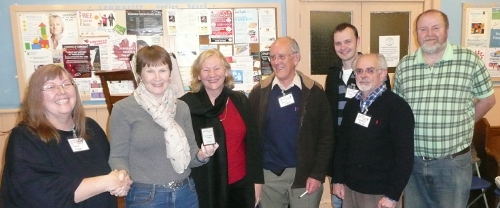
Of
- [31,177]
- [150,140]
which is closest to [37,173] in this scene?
[31,177]

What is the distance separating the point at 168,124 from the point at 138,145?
0.56 ft

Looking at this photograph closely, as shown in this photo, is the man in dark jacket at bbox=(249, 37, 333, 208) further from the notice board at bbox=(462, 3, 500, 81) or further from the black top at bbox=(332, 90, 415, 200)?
the notice board at bbox=(462, 3, 500, 81)

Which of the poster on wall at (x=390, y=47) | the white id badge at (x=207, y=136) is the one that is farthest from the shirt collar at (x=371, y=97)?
the poster on wall at (x=390, y=47)

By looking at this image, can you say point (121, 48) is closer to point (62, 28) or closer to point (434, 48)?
point (62, 28)

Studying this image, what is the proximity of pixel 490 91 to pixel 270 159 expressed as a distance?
1442mm

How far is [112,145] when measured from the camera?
67.6 inches

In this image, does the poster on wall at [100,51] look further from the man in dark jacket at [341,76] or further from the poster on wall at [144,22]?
the man in dark jacket at [341,76]

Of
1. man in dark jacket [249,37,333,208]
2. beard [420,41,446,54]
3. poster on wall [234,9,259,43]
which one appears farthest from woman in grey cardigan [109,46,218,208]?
poster on wall [234,9,259,43]

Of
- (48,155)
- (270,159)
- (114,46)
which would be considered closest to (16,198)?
(48,155)

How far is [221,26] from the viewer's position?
3568mm

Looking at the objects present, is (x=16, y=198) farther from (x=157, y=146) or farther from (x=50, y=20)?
(x=50, y=20)

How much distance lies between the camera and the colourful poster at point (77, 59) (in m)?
3.37

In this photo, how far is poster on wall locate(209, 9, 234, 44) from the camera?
355 centimetres

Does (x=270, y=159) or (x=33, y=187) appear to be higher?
(x=33, y=187)
